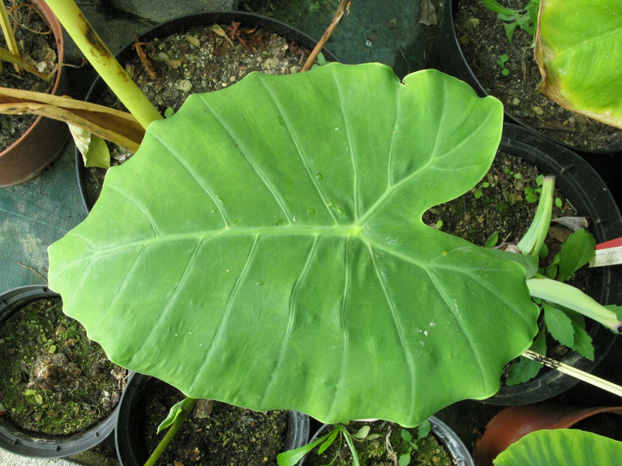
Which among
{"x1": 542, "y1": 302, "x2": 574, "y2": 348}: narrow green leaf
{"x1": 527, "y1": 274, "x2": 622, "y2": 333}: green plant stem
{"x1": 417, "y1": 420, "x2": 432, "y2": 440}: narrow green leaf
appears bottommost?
{"x1": 417, "y1": 420, "x2": 432, "y2": 440}: narrow green leaf

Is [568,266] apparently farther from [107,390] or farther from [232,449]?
[107,390]

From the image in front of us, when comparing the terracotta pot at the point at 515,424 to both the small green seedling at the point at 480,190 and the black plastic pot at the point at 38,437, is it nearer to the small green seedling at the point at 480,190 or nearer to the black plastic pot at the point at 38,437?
the small green seedling at the point at 480,190

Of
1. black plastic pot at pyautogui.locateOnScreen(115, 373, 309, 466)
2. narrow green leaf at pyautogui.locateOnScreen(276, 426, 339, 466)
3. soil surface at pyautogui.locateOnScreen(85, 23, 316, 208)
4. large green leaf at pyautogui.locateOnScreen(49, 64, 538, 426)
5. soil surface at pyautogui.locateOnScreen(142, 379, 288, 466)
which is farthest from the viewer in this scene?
soil surface at pyautogui.locateOnScreen(85, 23, 316, 208)

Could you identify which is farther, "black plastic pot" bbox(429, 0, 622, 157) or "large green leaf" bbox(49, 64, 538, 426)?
"black plastic pot" bbox(429, 0, 622, 157)

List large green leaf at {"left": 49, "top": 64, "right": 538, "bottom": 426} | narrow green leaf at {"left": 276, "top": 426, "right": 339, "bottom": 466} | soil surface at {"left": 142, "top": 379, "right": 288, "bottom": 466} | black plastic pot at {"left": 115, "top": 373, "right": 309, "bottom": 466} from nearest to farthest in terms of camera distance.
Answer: large green leaf at {"left": 49, "top": 64, "right": 538, "bottom": 426}, narrow green leaf at {"left": 276, "top": 426, "right": 339, "bottom": 466}, black plastic pot at {"left": 115, "top": 373, "right": 309, "bottom": 466}, soil surface at {"left": 142, "top": 379, "right": 288, "bottom": 466}

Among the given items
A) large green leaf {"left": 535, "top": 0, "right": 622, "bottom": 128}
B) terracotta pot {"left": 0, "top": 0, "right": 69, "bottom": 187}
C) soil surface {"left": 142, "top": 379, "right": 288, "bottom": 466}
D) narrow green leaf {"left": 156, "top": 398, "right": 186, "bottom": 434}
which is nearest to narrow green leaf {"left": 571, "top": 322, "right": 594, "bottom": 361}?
large green leaf {"left": 535, "top": 0, "right": 622, "bottom": 128}

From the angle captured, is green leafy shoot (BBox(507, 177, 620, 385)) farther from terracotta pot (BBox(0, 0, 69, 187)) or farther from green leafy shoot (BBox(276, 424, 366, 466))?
terracotta pot (BBox(0, 0, 69, 187))

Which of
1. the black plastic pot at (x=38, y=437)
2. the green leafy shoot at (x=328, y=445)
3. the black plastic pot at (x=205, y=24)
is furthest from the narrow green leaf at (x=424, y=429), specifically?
the black plastic pot at (x=205, y=24)

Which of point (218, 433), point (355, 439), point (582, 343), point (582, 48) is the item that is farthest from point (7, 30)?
point (582, 343)
